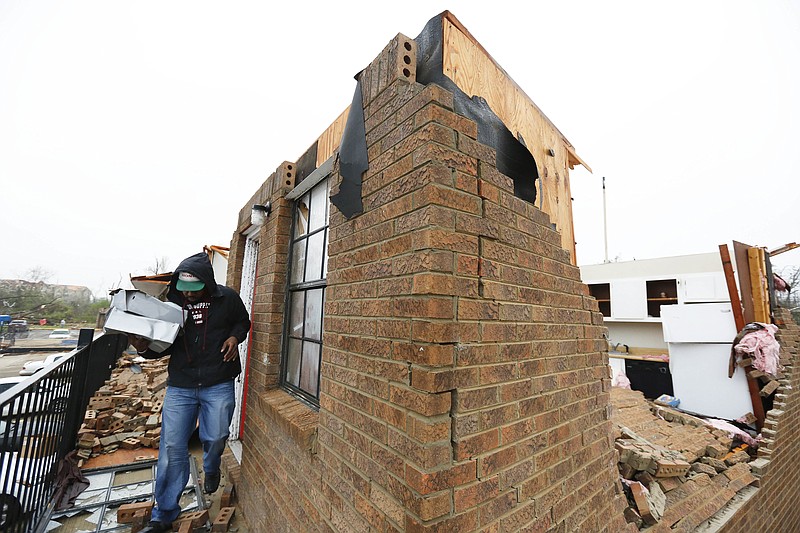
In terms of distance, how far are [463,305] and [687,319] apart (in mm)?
8143

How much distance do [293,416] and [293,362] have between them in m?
0.80

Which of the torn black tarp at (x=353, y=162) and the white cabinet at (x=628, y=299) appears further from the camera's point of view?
the white cabinet at (x=628, y=299)

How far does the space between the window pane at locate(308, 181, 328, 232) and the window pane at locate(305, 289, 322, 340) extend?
611 millimetres

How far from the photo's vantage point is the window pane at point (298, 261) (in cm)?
321

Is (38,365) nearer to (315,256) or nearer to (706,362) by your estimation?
(315,256)

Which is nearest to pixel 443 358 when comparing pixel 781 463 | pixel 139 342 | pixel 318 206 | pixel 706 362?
pixel 318 206

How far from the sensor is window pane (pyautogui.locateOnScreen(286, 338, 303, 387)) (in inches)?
118

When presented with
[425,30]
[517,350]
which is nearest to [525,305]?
[517,350]

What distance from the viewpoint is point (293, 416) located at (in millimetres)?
2359

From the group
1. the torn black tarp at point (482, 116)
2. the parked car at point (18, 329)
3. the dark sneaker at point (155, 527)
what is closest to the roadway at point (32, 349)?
the parked car at point (18, 329)

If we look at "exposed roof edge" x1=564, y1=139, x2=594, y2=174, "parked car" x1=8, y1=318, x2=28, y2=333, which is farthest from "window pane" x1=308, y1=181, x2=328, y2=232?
Result: "parked car" x1=8, y1=318, x2=28, y2=333

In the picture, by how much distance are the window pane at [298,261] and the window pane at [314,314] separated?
0.30m

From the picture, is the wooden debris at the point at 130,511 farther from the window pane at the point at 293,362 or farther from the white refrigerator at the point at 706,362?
the white refrigerator at the point at 706,362

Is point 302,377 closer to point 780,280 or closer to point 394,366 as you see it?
point 394,366
